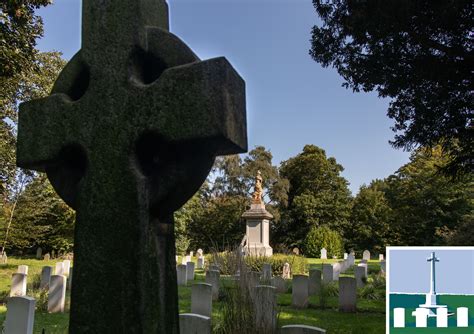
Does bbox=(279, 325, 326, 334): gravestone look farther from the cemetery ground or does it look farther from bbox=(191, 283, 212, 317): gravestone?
bbox=(191, 283, 212, 317): gravestone

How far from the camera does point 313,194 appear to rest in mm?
46281

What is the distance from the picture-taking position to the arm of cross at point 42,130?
271cm

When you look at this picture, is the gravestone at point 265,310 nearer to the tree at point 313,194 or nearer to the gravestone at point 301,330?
the gravestone at point 301,330

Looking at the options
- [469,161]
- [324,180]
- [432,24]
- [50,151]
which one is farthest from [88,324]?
[324,180]

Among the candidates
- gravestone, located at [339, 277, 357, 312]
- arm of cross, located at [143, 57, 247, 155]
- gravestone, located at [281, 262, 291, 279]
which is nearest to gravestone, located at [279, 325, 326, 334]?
arm of cross, located at [143, 57, 247, 155]

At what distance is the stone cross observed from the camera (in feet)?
7.57

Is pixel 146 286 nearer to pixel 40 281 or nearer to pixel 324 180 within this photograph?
pixel 40 281

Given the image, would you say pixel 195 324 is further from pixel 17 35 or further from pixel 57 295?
pixel 17 35

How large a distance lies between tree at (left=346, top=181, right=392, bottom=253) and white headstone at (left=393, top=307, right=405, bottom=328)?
38.6 meters

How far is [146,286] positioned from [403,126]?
949 centimetres

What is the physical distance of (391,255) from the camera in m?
6.14

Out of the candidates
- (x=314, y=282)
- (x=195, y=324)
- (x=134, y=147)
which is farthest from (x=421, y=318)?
(x=314, y=282)

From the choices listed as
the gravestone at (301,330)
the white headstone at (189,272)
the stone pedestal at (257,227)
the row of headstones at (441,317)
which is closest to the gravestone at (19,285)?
the white headstone at (189,272)

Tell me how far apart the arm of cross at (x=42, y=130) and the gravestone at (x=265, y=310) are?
4.04 meters
